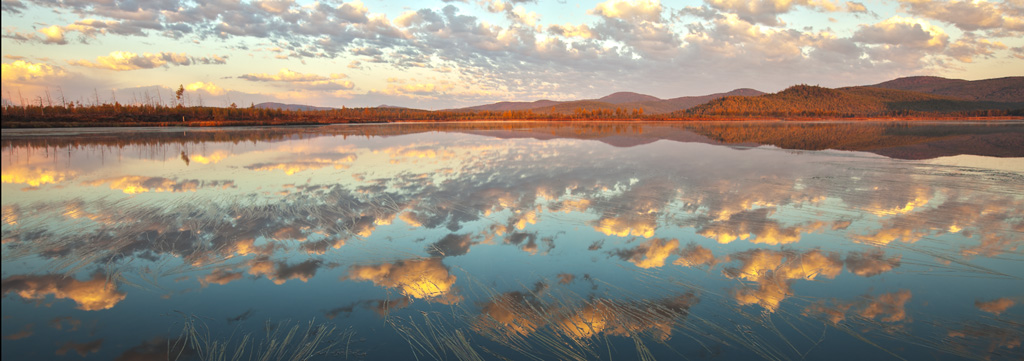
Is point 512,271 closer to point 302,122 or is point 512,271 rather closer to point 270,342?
point 270,342

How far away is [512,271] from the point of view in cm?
558

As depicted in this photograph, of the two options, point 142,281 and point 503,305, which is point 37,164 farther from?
point 503,305

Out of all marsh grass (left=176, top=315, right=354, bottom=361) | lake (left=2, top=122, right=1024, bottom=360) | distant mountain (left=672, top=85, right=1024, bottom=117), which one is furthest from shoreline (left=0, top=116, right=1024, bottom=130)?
marsh grass (left=176, top=315, right=354, bottom=361)

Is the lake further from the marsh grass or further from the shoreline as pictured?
the shoreline

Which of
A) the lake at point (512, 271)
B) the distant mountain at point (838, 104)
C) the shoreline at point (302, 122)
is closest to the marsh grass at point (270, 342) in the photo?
the lake at point (512, 271)

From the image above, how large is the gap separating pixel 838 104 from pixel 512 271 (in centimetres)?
18400

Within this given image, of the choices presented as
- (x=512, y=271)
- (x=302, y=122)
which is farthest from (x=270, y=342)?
(x=302, y=122)

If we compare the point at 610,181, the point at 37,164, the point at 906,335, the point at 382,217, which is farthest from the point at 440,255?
the point at 37,164

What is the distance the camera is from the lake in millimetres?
3949

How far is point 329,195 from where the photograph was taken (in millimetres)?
10492

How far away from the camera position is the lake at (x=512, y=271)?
13.0 ft

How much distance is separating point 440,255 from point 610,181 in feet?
23.9

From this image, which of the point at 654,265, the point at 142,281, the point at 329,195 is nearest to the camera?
the point at 142,281

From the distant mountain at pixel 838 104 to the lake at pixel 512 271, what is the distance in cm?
13845
